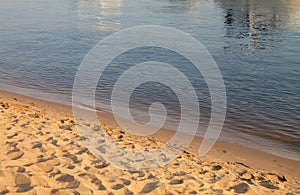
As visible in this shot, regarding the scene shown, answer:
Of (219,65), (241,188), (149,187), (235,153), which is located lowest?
(235,153)

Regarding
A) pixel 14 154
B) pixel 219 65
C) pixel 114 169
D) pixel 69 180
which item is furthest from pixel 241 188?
pixel 219 65

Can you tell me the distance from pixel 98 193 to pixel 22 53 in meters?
15.5

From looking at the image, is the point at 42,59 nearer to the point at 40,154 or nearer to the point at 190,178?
the point at 40,154

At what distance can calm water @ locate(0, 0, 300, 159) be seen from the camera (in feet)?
31.1

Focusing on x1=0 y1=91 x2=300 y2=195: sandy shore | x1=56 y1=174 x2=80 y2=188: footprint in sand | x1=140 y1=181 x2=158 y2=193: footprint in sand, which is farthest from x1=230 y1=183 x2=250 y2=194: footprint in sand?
x1=56 y1=174 x2=80 y2=188: footprint in sand

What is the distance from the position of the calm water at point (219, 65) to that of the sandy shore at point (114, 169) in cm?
116

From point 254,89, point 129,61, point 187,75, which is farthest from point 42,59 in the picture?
point 254,89

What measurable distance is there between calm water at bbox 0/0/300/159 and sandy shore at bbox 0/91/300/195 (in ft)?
3.80

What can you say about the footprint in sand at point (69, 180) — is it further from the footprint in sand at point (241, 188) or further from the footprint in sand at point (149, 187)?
the footprint in sand at point (241, 188)

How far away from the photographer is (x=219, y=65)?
1555cm

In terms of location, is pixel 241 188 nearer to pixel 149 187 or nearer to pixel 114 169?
pixel 149 187

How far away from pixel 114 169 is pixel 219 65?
10592mm

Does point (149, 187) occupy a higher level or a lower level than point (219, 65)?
lower

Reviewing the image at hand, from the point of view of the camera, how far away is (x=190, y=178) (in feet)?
19.2
